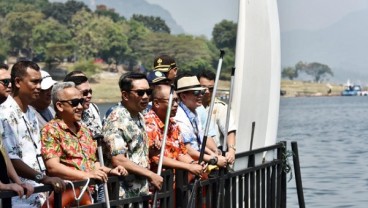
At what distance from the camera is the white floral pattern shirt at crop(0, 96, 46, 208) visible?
775 centimetres

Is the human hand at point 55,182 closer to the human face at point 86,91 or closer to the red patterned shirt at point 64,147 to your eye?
the red patterned shirt at point 64,147

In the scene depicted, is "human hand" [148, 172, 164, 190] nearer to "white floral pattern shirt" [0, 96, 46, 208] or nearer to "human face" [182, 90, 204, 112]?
"white floral pattern shirt" [0, 96, 46, 208]

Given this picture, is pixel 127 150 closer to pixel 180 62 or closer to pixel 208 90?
pixel 208 90

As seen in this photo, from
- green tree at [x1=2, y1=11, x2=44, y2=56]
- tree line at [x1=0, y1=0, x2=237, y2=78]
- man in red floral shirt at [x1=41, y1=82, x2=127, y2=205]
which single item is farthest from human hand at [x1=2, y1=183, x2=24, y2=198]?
green tree at [x1=2, y1=11, x2=44, y2=56]

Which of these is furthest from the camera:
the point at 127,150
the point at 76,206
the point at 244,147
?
the point at 244,147

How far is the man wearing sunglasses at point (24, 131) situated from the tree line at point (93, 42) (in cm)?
14680

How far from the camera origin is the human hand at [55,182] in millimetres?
7359

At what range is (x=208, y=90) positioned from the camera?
469 inches

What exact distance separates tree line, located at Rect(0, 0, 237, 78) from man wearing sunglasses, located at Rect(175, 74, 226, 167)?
Result: 5683 inches

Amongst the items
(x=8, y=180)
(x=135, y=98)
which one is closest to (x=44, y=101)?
(x=135, y=98)

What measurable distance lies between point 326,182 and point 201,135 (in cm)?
2107

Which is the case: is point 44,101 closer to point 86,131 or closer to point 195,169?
point 86,131

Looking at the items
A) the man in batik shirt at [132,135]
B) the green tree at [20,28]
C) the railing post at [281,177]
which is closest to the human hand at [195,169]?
Answer: the man in batik shirt at [132,135]

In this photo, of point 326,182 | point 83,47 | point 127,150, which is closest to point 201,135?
point 127,150
